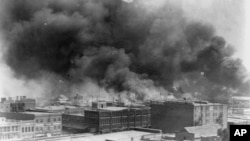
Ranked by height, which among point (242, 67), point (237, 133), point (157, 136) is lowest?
point (157, 136)

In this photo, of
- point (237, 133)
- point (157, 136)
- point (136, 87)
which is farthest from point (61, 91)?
point (237, 133)

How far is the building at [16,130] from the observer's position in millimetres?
35331

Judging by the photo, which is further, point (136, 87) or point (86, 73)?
point (86, 73)

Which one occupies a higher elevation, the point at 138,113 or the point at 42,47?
the point at 42,47

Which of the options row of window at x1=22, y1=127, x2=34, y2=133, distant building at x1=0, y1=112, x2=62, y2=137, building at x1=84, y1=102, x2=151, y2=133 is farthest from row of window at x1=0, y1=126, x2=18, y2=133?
building at x1=84, y1=102, x2=151, y2=133

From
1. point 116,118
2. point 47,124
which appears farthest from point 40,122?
point 116,118

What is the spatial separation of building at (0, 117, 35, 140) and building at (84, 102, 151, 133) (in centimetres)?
598

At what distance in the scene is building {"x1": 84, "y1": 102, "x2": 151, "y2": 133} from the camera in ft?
137

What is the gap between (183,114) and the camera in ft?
144

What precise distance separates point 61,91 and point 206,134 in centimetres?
4127

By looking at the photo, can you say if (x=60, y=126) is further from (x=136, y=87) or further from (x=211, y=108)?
(x=136, y=87)

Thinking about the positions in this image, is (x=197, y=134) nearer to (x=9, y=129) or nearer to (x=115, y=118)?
(x=115, y=118)

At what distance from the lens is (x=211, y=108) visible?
4544 cm

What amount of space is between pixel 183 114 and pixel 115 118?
6.95 meters
